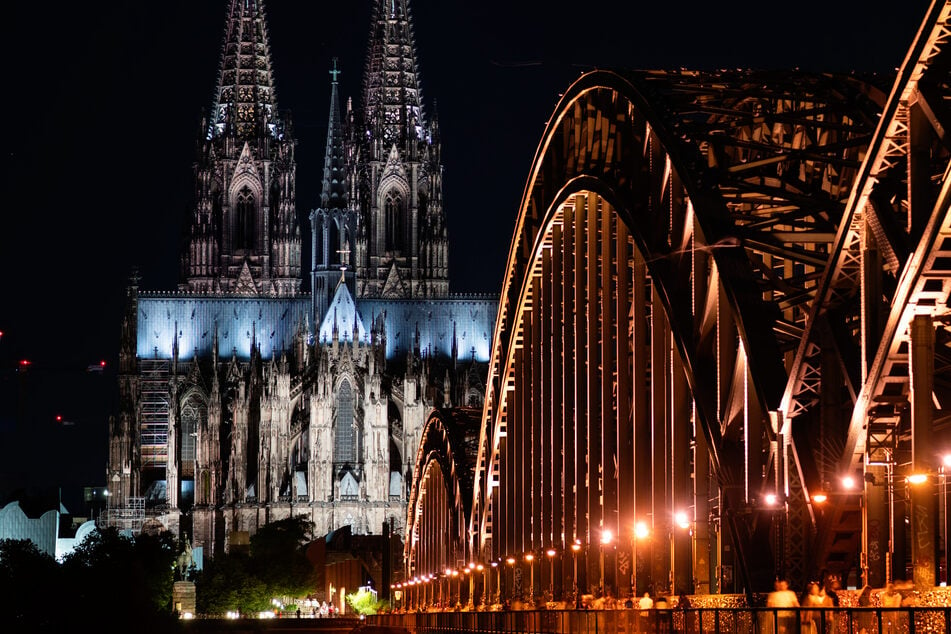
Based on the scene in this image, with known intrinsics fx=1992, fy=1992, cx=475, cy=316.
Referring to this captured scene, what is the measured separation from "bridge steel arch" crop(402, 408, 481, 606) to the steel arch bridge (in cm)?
2275

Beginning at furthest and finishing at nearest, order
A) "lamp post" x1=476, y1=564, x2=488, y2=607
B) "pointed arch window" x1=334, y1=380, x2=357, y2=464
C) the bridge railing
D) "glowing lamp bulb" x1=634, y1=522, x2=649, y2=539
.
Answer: "pointed arch window" x1=334, y1=380, x2=357, y2=464 < "lamp post" x1=476, y1=564, x2=488, y2=607 < "glowing lamp bulb" x1=634, y1=522, x2=649, y2=539 < the bridge railing

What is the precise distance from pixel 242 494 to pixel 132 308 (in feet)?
87.2

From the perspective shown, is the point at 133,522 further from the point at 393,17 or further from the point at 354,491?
the point at 393,17

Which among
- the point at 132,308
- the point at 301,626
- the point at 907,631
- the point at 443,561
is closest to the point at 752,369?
the point at 907,631

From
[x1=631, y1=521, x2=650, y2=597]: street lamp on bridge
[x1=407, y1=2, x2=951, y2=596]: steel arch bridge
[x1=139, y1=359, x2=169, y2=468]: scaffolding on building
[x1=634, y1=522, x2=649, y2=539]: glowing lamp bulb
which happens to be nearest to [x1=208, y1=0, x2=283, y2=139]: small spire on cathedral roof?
[x1=139, y1=359, x2=169, y2=468]: scaffolding on building

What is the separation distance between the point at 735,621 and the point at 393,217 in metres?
162

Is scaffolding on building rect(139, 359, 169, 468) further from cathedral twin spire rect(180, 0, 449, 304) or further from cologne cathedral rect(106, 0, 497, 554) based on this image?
cathedral twin spire rect(180, 0, 449, 304)

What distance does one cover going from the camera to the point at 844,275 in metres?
24.9

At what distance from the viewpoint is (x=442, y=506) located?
275ft

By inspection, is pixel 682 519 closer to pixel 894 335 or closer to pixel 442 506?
pixel 894 335

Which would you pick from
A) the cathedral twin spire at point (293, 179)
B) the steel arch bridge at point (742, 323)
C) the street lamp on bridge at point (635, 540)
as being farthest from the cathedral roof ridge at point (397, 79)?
the street lamp on bridge at point (635, 540)

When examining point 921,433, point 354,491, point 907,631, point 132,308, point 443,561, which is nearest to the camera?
point 907,631

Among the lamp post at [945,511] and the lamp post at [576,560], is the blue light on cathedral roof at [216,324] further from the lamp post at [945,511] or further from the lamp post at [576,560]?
the lamp post at [945,511]

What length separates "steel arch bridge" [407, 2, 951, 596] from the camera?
22.8 m
